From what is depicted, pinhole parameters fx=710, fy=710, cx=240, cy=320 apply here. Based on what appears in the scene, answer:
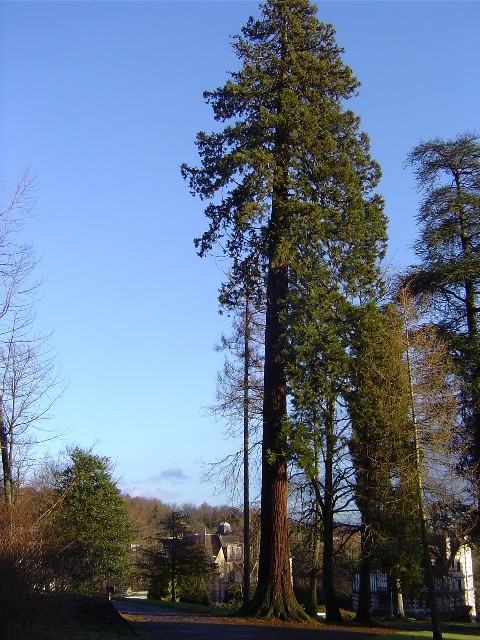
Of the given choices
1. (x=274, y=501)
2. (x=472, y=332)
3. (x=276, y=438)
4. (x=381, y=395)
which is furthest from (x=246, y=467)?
(x=472, y=332)

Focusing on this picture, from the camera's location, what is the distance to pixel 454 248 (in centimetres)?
2752

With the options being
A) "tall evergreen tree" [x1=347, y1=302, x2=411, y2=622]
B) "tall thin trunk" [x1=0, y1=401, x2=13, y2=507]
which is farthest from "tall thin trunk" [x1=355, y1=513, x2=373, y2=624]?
"tall thin trunk" [x1=0, y1=401, x2=13, y2=507]

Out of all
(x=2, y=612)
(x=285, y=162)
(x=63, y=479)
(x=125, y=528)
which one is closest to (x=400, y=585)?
(x=125, y=528)

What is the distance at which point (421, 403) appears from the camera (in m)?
18.7

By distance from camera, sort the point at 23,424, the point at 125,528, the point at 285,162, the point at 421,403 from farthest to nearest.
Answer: the point at 125,528
the point at 285,162
the point at 421,403
the point at 23,424

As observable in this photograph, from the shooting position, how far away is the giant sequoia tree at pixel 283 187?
63.2 ft

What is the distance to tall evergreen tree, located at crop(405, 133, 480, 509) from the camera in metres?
25.6

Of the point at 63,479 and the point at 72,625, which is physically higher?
the point at 63,479

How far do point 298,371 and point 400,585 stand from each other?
15.9 m

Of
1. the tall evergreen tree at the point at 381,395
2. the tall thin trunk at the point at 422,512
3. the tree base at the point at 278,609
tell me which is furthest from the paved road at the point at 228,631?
the tall evergreen tree at the point at 381,395

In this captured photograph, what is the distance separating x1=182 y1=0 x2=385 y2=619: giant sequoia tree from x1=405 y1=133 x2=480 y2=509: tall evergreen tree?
6.35 metres

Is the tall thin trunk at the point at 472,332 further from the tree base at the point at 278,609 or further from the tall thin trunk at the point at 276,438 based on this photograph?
the tree base at the point at 278,609

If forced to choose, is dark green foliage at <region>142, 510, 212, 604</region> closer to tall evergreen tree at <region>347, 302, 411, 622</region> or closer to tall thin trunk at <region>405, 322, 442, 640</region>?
tall evergreen tree at <region>347, 302, 411, 622</region>

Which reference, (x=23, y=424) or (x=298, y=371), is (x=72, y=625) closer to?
(x=23, y=424)
